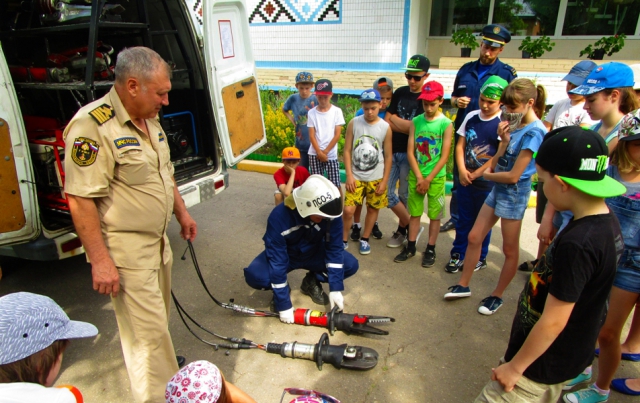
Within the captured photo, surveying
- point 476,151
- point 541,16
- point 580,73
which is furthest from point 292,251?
point 541,16

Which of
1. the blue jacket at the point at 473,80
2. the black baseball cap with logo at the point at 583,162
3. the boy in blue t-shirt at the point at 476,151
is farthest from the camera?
the blue jacket at the point at 473,80

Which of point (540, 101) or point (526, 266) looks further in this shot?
→ point (526, 266)

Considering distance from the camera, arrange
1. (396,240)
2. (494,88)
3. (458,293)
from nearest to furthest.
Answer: (494,88) < (458,293) < (396,240)

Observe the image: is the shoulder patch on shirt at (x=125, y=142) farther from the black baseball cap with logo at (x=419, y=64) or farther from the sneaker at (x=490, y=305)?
the black baseball cap with logo at (x=419, y=64)

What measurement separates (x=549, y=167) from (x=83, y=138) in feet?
6.64

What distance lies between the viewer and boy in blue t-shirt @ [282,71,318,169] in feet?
16.4

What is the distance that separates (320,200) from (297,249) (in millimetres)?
625

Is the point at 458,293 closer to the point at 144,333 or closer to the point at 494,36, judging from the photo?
the point at 144,333

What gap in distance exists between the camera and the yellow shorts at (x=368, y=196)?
4199 mm

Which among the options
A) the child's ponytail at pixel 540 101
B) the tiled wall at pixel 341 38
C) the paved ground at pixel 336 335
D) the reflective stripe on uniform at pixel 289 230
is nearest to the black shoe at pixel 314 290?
the paved ground at pixel 336 335

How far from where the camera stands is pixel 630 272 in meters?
2.25

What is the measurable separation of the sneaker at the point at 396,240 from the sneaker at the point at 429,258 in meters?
0.40

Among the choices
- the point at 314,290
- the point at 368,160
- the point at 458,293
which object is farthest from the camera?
the point at 368,160

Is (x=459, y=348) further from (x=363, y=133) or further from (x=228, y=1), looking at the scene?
(x=228, y=1)
